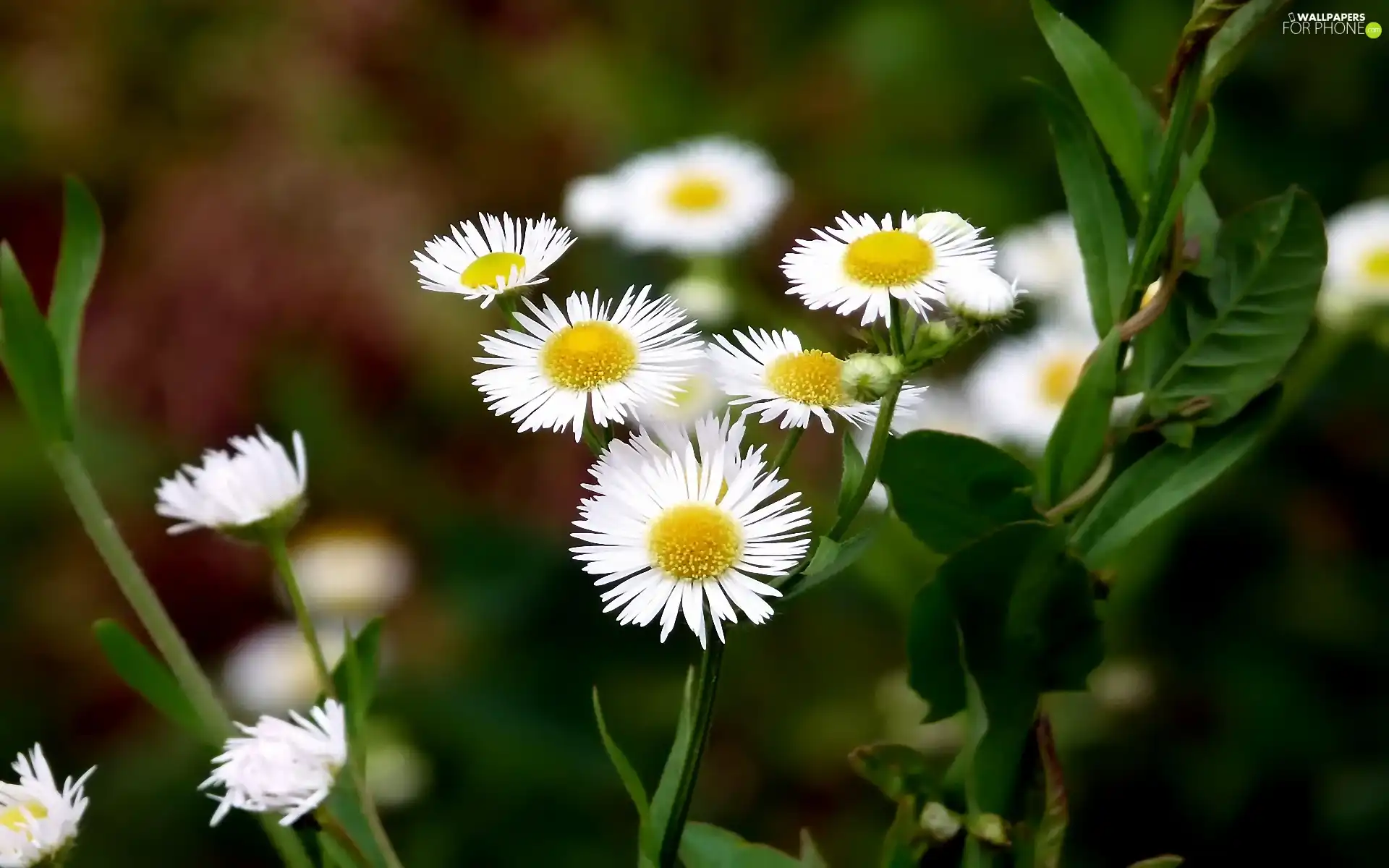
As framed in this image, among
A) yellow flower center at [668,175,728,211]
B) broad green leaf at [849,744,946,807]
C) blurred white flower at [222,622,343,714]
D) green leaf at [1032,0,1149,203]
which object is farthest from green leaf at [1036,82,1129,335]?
blurred white flower at [222,622,343,714]

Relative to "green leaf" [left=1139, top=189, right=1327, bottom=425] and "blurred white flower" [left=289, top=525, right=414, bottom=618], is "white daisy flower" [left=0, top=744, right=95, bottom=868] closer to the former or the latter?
"green leaf" [left=1139, top=189, right=1327, bottom=425]

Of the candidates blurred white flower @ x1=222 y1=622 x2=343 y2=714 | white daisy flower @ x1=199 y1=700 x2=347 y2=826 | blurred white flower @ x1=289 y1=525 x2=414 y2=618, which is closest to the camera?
white daisy flower @ x1=199 y1=700 x2=347 y2=826

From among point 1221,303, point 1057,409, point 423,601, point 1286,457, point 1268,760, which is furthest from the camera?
point 423,601

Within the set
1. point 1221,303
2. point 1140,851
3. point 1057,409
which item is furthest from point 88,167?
point 1221,303

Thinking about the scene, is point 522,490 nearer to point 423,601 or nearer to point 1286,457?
point 423,601

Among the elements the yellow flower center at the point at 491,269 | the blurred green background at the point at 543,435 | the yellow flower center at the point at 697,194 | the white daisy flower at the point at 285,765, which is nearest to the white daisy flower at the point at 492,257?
the yellow flower center at the point at 491,269

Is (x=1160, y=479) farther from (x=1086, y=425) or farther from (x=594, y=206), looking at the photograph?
(x=594, y=206)

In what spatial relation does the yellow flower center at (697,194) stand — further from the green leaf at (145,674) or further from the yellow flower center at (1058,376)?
the green leaf at (145,674)
